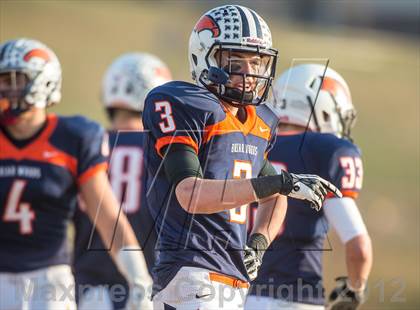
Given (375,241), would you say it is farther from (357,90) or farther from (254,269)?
(254,269)

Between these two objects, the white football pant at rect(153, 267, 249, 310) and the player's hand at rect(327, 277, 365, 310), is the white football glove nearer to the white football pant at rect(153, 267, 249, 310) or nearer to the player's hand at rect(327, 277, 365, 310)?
the white football pant at rect(153, 267, 249, 310)

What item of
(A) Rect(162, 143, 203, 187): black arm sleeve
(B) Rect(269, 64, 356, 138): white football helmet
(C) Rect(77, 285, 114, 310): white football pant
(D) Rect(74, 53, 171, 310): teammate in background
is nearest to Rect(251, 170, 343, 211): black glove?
(A) Rect(162, 143, 203, 187): black arm sleeve

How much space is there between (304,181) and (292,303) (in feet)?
5.01

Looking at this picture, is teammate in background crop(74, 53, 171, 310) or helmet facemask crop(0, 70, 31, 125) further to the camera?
teammate in background crop(74, 53, 171, 310)

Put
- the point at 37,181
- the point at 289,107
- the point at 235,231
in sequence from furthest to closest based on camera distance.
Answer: the point at 289,107 → the point at 37,181 → the point at 235,231

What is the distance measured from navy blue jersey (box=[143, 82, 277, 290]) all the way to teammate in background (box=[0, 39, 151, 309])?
1.02 metres

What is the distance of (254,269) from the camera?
4168 millimetres

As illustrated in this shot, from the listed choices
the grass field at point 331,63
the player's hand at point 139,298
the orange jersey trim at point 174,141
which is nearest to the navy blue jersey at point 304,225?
the player's hand at point 139,298

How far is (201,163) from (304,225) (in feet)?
4.51

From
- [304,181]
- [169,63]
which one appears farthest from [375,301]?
[169,63]

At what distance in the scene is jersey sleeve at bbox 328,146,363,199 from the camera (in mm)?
5109

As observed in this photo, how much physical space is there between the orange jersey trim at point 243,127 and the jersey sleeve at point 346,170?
919 mm

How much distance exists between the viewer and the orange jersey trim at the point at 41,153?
507 cm

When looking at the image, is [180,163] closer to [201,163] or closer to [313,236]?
[201,163]
